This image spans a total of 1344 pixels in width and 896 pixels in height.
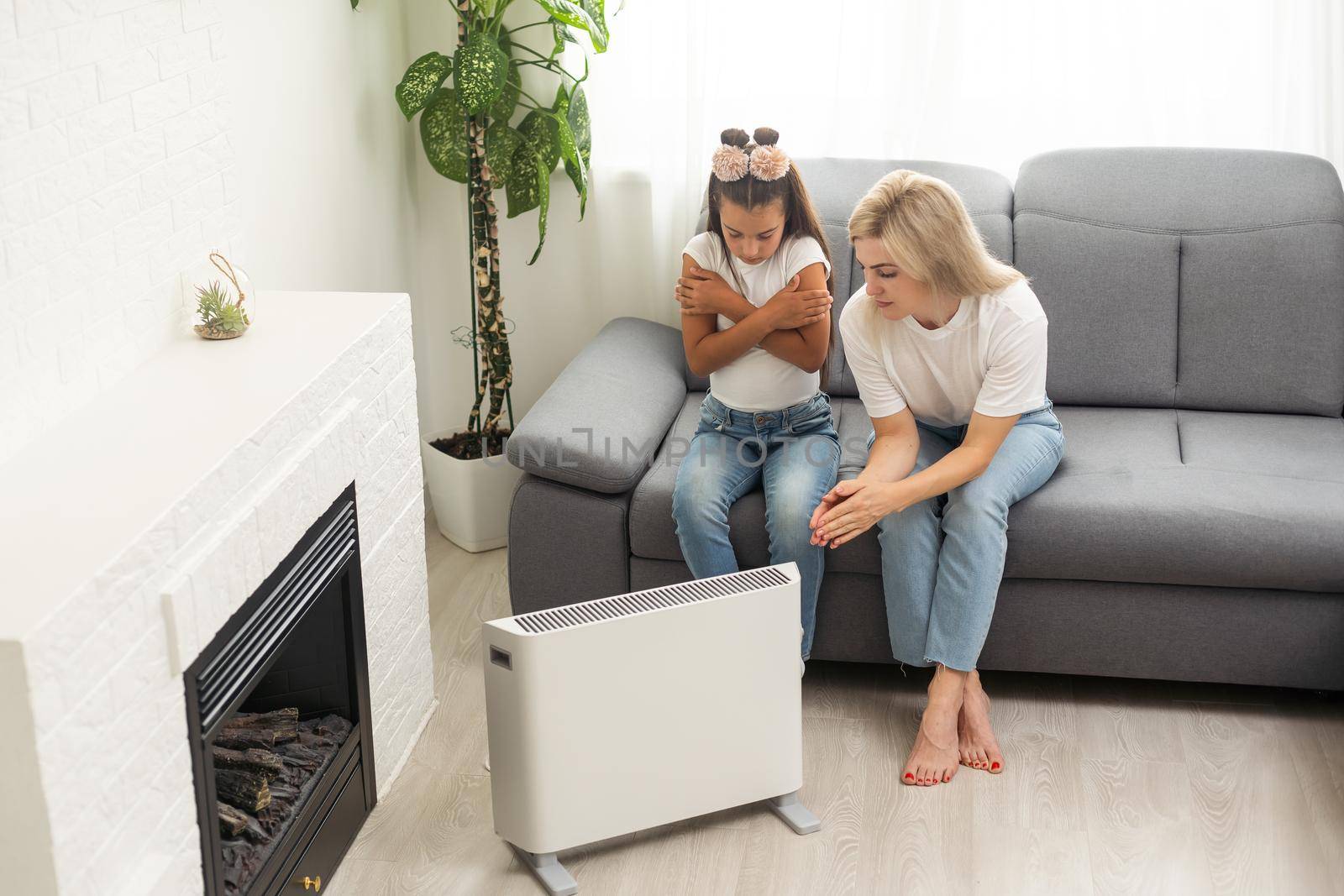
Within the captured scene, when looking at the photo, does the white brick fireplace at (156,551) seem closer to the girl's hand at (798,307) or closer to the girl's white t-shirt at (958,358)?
the girl's hand at (798,307)

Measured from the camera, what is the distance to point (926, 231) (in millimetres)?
2154

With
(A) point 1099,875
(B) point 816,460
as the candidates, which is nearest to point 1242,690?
(A) point 1099,875

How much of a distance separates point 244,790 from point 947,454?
4.23 ft

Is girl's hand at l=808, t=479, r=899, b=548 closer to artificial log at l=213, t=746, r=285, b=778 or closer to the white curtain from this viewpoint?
artificial log at l=213, t=746, r=285, b=778

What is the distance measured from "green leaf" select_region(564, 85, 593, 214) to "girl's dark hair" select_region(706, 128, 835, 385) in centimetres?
56

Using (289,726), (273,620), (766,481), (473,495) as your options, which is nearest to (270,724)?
(289,726)

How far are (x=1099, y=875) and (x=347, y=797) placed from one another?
1.14m

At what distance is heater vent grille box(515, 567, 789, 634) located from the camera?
6.21 ft

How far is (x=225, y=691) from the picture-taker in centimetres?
161

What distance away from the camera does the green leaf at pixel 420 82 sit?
274cm

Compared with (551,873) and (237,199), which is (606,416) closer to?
(237,199)

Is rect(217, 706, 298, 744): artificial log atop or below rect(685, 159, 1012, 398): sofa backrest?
below

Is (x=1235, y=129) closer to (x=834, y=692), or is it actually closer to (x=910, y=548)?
(x=910, y=548)

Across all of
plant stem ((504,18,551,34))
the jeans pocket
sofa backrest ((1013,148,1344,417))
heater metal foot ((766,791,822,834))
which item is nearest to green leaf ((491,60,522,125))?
plant stem ((504,18,551,34))
